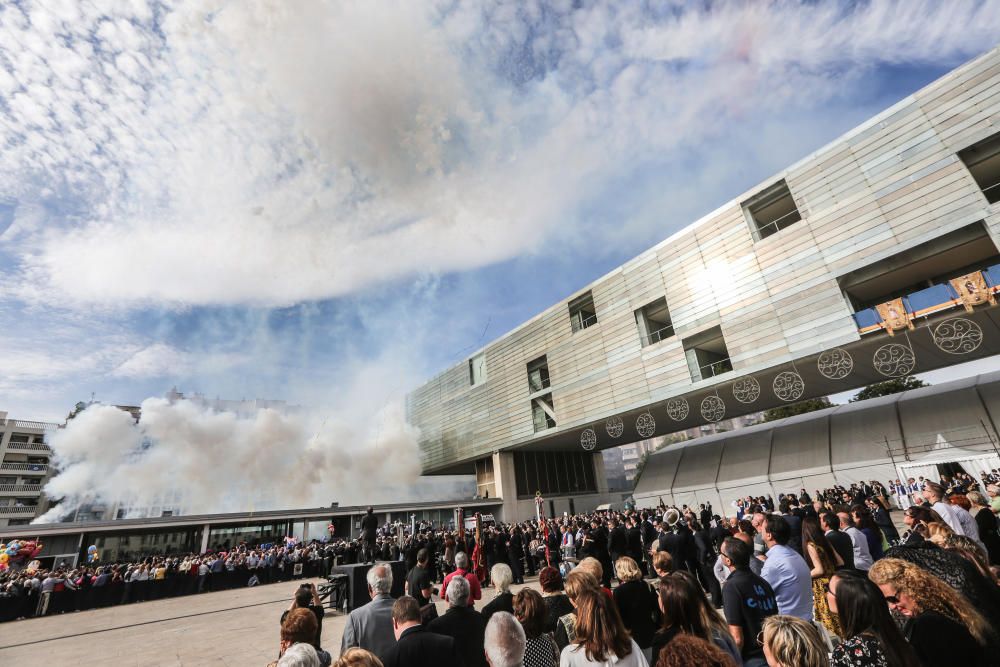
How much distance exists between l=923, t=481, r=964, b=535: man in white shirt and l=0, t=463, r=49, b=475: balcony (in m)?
77.9

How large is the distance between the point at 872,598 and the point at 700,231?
25.6 m

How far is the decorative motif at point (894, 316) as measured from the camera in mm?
17750

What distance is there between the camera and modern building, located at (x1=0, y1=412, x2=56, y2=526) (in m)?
49.1

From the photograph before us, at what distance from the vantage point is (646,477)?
3791 centimetres

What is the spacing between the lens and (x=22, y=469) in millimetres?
50969

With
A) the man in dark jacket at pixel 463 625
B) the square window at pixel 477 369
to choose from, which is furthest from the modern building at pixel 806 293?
the man in dark jacket at pixel 463 625

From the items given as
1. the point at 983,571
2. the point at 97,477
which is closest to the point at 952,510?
the point at 983,571

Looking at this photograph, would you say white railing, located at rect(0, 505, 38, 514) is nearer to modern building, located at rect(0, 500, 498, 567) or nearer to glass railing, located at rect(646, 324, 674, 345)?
modern building, located at rect(0, 500, 498, 567)

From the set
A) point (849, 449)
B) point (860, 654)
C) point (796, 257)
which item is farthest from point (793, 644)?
point (849, 449)

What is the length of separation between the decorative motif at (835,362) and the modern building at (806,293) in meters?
0.10

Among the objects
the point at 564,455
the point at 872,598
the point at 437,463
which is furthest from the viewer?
the point at 437,463

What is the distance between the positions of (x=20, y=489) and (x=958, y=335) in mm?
83398

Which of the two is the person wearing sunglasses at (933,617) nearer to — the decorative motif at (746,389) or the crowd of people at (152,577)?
the crowd of people at (152,577)

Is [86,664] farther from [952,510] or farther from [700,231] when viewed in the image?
[700,231]
